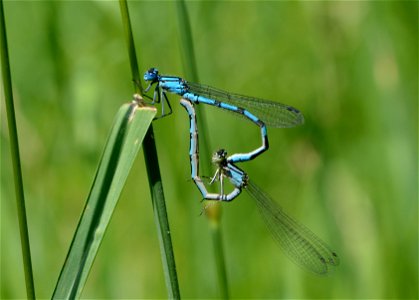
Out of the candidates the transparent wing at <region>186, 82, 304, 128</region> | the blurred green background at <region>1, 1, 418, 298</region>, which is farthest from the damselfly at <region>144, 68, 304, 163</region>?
the blurred green background at <region>1, 1, 418, 298</region>

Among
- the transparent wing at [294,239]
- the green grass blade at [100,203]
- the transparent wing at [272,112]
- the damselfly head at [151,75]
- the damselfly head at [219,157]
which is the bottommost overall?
the transparent wing at [294,239]

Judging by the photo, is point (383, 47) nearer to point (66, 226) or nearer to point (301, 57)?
point (301, 57)

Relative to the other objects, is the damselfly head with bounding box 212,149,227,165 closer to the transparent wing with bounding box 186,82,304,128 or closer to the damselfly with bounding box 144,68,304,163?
the damselfly with bounding box 144,68,304,163

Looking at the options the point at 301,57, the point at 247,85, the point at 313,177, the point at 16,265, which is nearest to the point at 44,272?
the point at 16,265

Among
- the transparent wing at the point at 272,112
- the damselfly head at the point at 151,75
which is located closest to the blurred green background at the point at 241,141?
the damselfly head at the point at 151,75

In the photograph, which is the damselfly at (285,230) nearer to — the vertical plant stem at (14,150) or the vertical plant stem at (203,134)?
the vertical plant stem at (203,134)

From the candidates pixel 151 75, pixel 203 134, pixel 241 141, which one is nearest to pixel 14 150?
pixel 203 134

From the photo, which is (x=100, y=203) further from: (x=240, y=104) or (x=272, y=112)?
(x=272, y=112)
